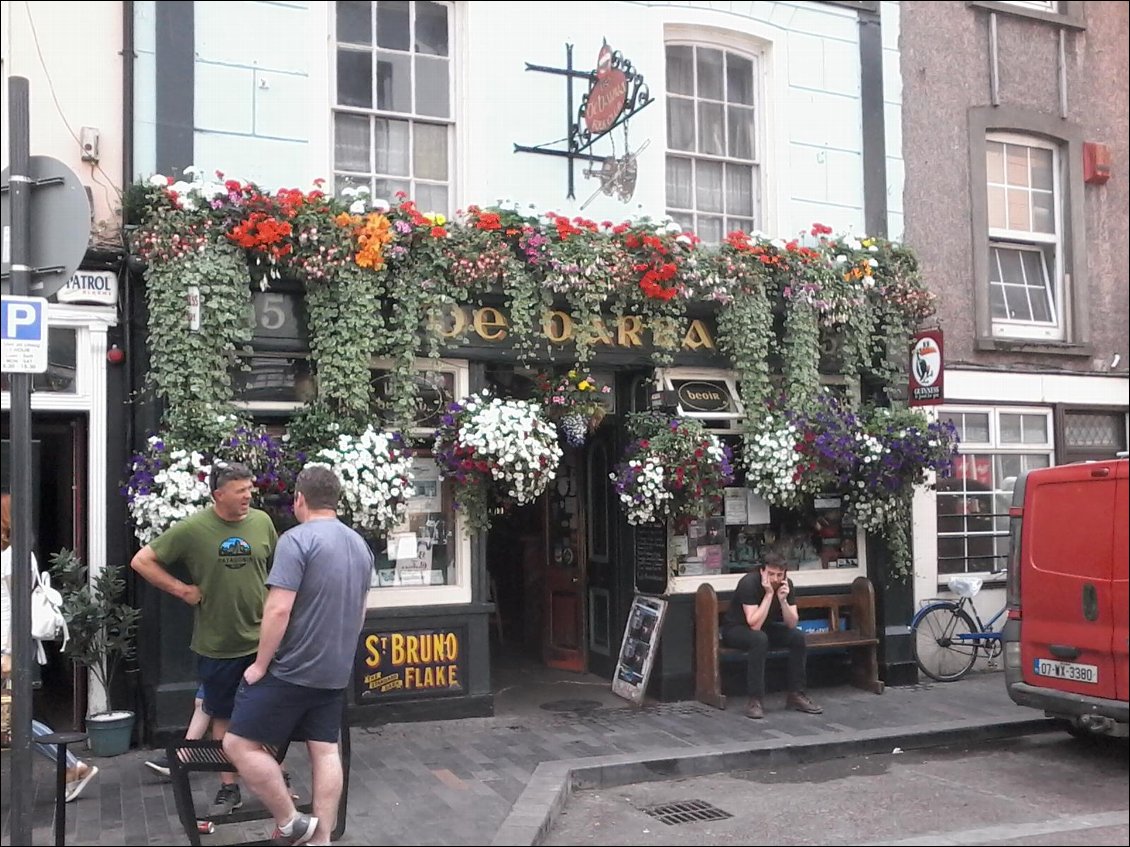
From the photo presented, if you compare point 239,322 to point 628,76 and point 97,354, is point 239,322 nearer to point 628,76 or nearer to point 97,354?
point 97,354

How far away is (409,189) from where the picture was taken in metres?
8.81

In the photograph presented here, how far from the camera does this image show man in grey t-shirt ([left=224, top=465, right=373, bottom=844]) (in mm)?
5020

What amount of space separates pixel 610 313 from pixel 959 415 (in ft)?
13.5

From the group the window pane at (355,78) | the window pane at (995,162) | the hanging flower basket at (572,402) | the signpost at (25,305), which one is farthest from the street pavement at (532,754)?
the window pane at (995,162)

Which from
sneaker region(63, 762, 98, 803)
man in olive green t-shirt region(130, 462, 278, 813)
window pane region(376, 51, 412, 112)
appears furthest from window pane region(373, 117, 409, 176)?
sneaker region(63, 762, 98, 803)

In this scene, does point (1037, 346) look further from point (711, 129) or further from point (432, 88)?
point (432, 88)

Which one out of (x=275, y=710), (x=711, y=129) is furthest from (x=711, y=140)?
(x=275, y=710)

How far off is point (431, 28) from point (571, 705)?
5.56m

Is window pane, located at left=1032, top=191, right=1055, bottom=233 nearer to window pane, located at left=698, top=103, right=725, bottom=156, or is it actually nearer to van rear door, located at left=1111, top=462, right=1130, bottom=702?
window pane, located at left=698, top=103, right=725, bottom=156

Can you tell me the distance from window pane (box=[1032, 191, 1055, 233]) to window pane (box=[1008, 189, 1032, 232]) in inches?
4.1

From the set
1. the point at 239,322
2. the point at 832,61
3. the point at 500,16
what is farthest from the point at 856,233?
the point at 239,322

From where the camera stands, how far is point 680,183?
9.83 metres

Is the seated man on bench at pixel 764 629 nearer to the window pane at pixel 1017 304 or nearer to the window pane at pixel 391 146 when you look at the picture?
the window pane at pixel 391 146

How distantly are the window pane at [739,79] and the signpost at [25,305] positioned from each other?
665 cm
